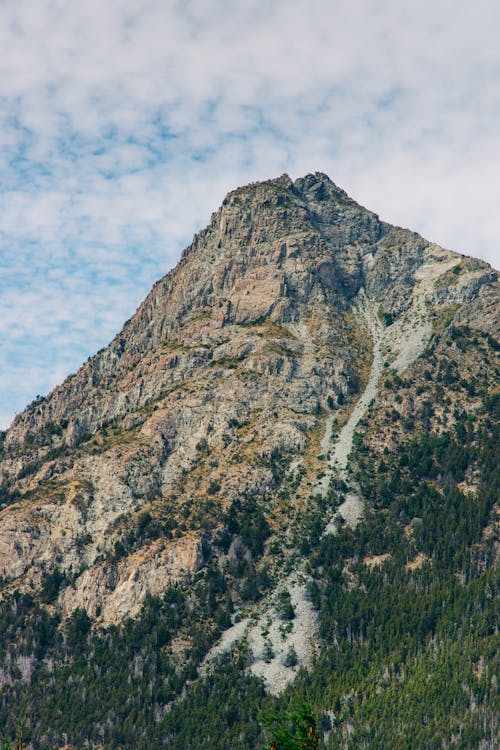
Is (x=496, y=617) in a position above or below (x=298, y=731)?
above

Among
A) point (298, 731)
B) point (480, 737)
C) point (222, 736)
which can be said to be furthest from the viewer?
point (222, 736)

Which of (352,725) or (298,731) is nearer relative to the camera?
(298,731)

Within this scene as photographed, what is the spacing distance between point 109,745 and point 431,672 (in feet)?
247

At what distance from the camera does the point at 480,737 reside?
557ft

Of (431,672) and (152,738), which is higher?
(431,672)

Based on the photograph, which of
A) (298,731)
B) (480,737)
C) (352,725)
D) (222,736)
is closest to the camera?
(298,731)

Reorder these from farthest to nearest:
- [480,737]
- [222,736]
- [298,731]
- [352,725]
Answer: [222,736] < [352,725] < [480,737] < [298,731]

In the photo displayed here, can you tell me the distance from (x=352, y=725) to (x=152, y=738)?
47753 mm

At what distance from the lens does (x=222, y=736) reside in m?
194

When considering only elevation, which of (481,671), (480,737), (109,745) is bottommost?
(109,745)

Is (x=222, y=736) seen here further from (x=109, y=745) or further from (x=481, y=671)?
(x=481, y=671)

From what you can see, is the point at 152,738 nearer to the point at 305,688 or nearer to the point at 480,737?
the point at 305,688

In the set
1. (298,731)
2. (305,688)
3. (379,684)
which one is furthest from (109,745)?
(298,731)

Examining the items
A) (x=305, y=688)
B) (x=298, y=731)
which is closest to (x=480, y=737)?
(x=305, y=688)
